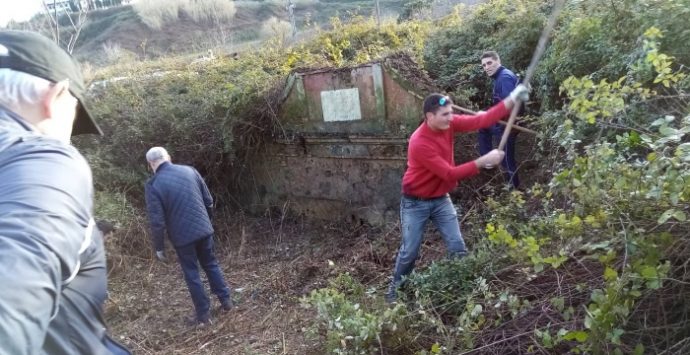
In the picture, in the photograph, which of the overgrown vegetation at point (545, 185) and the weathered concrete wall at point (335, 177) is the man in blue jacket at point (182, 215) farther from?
the weathered concrete wall at point (335, 177)

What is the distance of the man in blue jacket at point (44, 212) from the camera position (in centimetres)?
79

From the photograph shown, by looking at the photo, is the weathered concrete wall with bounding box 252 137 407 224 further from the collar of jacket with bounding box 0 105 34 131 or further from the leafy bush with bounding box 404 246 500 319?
the collar of jacket with bounding box 0 105 34 131

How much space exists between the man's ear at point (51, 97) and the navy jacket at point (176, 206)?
4.47 meters

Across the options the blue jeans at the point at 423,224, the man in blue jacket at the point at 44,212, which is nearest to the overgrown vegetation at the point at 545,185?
the blue jeans at the point at 423,224

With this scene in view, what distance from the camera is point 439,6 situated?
15258 millimetres

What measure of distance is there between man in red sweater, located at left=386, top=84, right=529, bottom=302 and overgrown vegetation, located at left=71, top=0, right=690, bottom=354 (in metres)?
0.30

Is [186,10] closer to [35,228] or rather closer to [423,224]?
[423,224]

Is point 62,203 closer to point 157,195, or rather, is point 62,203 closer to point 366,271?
point 157,195

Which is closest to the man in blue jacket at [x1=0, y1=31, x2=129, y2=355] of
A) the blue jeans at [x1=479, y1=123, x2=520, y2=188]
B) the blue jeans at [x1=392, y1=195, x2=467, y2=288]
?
the blue jeans at [x1=392, y1=195, x2=467, y2=288]

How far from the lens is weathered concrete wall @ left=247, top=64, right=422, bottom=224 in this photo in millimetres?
6980

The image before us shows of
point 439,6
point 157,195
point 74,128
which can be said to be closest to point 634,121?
point 74,128

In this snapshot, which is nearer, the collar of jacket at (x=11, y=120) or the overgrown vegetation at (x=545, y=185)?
the collar of jacket at (x=11, y=120)

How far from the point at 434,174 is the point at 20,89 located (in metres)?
3.78

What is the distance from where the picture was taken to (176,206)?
5.61 meters
